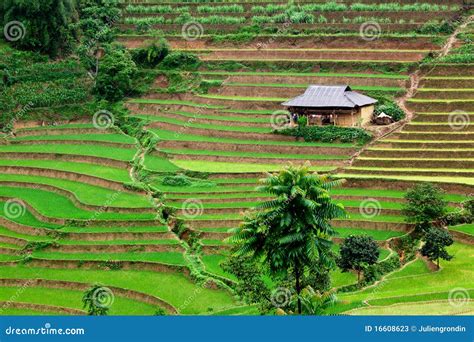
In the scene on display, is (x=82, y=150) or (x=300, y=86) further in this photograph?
(x=300, y=86)

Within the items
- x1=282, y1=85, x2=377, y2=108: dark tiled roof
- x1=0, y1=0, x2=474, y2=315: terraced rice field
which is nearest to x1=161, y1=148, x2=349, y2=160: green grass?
x1=0, y1=0, x2=474, y2=315: terraced rice field

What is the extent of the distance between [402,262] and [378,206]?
382 centimetres

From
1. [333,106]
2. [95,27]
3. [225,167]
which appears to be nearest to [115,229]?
[225,167]

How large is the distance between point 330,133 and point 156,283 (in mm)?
14048

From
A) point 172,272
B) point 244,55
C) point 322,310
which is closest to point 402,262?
point 172,272

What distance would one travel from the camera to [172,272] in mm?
31391

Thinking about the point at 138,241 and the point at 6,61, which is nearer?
the point at 138,241

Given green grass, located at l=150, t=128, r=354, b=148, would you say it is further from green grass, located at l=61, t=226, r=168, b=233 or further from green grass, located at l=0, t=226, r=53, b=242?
green grass, located at l=0, t=226, r=53, b=242

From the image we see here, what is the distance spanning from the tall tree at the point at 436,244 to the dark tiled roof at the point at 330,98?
12704mm

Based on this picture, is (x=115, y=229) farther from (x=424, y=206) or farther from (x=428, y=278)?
(x=428, y=278)

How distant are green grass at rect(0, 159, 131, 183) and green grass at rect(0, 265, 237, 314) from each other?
7.62m

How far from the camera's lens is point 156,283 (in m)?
30.6

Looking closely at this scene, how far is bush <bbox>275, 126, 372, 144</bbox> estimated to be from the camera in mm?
40219

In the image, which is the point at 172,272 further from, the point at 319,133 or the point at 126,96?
the point at 126,96
